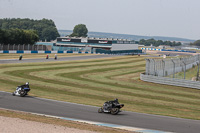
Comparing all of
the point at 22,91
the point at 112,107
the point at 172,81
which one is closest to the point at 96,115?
the point at 112,107

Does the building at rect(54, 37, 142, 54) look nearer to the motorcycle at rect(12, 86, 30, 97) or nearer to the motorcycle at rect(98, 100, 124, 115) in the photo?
the motorcycle at rect(12, 86, 30, 97)

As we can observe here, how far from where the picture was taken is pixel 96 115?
53.9 feet

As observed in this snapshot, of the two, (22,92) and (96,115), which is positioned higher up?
(22,92)

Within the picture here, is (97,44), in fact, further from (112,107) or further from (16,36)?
(112,107)

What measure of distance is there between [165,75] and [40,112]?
23.6m

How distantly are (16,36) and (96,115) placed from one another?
99.2 m

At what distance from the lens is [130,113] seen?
17.8 metres

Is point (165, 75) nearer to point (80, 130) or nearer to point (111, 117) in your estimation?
point (111, 117)

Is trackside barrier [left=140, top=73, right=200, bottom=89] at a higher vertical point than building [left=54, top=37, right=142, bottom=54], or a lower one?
lower

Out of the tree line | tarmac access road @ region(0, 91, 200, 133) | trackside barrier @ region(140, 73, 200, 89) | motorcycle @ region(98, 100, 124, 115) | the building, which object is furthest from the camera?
the building

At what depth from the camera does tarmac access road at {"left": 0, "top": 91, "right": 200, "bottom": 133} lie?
14.6 meters

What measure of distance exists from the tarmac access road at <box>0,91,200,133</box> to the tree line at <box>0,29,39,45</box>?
3484 inches

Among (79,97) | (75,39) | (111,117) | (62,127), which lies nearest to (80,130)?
(62,127)

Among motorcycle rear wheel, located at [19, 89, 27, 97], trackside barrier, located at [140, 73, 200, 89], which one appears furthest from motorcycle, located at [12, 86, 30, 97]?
trackside barrier, located at [140, 73, 200, 89]
